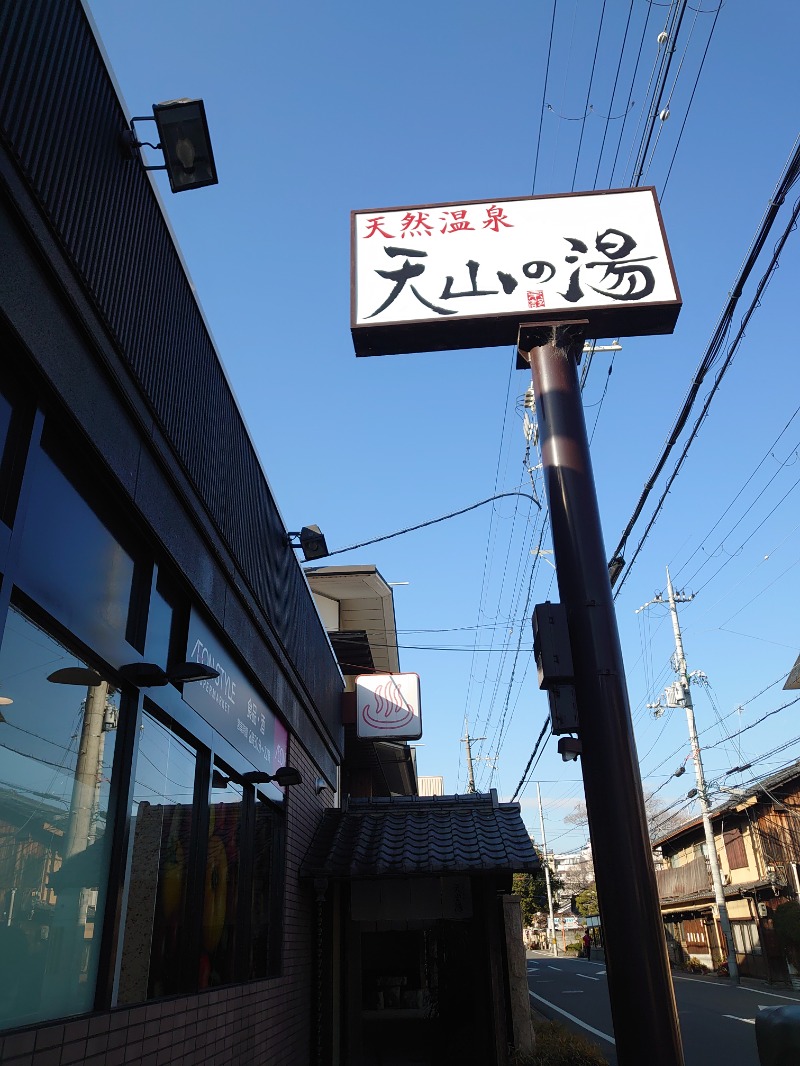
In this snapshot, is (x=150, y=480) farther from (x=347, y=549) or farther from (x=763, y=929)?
(x=763, y=929)

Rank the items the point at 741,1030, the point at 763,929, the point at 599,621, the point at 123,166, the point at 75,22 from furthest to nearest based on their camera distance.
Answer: the point at 763,929, the point at 741,1030, the point at 599,621, the point at 123,166, the point at 75,22

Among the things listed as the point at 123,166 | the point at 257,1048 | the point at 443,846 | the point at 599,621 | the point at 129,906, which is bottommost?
the point at 257,1048

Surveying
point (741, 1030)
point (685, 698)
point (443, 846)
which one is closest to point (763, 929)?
point (685, 698)

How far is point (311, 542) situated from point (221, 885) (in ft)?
14.7

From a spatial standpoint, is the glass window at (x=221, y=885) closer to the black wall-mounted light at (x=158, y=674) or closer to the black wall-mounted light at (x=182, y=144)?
the black wall-mounted light at (x=158, y=674)

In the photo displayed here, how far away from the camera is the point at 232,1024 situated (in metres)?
Answer: 6.37

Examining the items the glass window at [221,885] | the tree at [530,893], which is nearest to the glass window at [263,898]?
the glass window at [221,885]

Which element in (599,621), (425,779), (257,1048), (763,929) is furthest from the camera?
(425,779)

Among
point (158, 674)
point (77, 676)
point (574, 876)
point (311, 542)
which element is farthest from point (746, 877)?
point (574, 876)

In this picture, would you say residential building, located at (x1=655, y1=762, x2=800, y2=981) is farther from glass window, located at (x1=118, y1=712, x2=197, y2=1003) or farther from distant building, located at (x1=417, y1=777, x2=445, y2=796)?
glass window, located at (x1=118, y1=712, x2=197, y2=1003)

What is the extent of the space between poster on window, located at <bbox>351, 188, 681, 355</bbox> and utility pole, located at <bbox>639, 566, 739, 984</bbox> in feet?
103

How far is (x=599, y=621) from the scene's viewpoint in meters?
5.68

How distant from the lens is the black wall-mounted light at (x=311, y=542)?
396 inches

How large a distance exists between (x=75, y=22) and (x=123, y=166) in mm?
826
